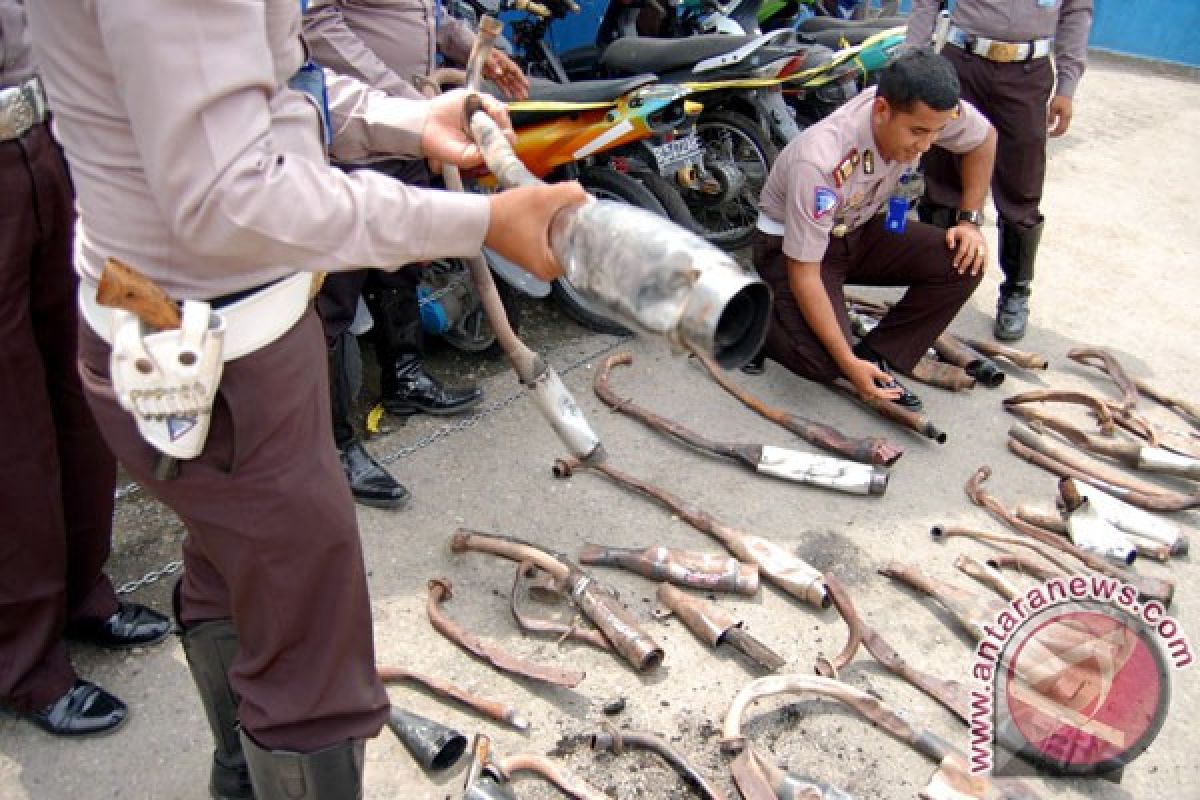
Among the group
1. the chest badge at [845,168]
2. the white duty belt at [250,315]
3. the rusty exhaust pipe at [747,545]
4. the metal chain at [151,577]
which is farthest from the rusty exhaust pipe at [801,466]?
the white duty belt at [250,315]

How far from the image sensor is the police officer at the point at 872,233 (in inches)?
146

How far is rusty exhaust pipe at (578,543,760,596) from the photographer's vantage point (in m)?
2.93

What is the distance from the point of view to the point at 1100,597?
2.87 metres

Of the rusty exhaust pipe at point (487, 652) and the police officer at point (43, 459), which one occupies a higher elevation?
the police officer at point (43, 459)

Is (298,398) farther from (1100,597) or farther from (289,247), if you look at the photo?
(1100,597)

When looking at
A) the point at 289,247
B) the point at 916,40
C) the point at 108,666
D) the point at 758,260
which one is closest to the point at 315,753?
the point at 289,247

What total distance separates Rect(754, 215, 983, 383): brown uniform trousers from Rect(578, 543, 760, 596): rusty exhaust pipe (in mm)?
1367

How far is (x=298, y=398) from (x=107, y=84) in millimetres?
532

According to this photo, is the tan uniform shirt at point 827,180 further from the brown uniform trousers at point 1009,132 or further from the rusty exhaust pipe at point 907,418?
the brown uniform trousers at point 1009,132

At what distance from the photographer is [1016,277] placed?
15.6ft

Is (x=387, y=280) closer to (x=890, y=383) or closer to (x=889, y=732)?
(x=890, y=383)

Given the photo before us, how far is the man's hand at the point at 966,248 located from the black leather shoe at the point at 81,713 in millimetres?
3413

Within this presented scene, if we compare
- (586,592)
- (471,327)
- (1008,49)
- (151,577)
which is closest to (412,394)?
(471,327)

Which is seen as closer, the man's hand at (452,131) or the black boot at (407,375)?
the man's hand at (452,131)
